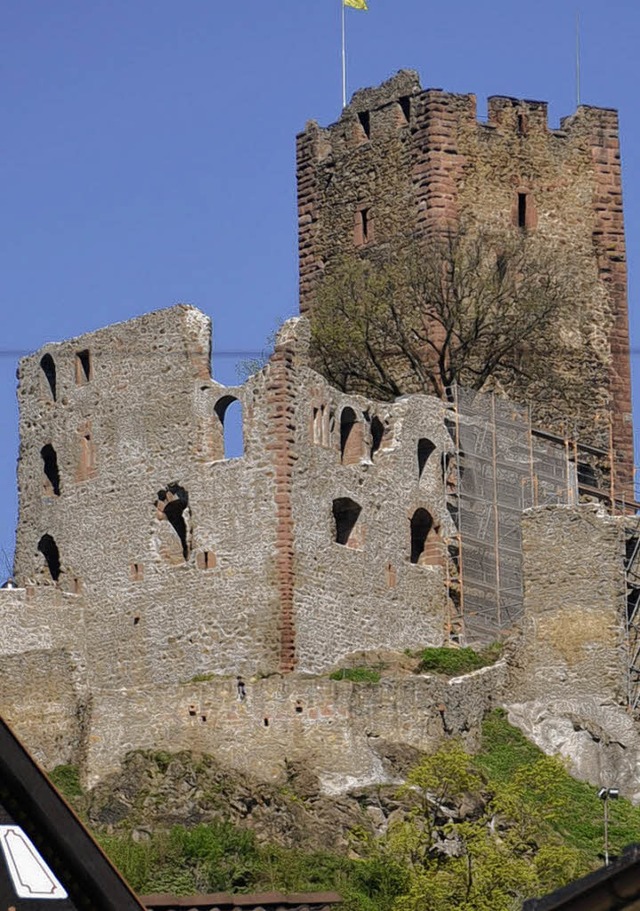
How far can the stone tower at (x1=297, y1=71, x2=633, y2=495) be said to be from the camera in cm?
6038

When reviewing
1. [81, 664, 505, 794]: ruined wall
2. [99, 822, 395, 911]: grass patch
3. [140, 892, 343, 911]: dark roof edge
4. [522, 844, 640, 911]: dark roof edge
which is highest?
[81, 664, 505, 794]: ruined wall

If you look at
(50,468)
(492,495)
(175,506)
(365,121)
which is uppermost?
(365,121)

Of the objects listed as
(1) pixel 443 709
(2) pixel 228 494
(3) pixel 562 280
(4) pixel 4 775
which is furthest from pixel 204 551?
(4) pixel 4 775

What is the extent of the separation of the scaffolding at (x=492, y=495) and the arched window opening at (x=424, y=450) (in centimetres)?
65

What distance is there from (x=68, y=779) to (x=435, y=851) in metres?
7.80

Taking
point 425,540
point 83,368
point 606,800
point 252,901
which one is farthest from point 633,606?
point 252,901

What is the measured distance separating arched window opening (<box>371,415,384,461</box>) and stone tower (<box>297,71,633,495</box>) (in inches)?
247

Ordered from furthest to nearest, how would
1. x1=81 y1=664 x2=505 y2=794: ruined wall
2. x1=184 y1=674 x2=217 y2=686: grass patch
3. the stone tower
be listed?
the stone tower < x1=184 y1=674 x2=217 y2=686: grass patch < x1=81 y1=664 x2=505 y2=794: ruined wall

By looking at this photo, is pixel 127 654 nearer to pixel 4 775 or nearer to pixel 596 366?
pixel 596 366

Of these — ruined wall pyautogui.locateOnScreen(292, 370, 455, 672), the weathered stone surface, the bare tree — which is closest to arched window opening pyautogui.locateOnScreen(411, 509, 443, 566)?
ruined wall pyautogui.locateOnScreen(292, 370, 455, 672)

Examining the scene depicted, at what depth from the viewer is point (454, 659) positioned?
170ft

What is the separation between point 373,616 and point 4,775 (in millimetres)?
33639

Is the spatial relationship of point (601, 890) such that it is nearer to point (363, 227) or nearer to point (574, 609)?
point (574, 609)

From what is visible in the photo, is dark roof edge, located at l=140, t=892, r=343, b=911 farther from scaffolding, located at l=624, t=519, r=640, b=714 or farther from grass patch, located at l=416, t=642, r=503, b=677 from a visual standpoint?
scaffolding, located at l=624, t=519, r=640, b=714
